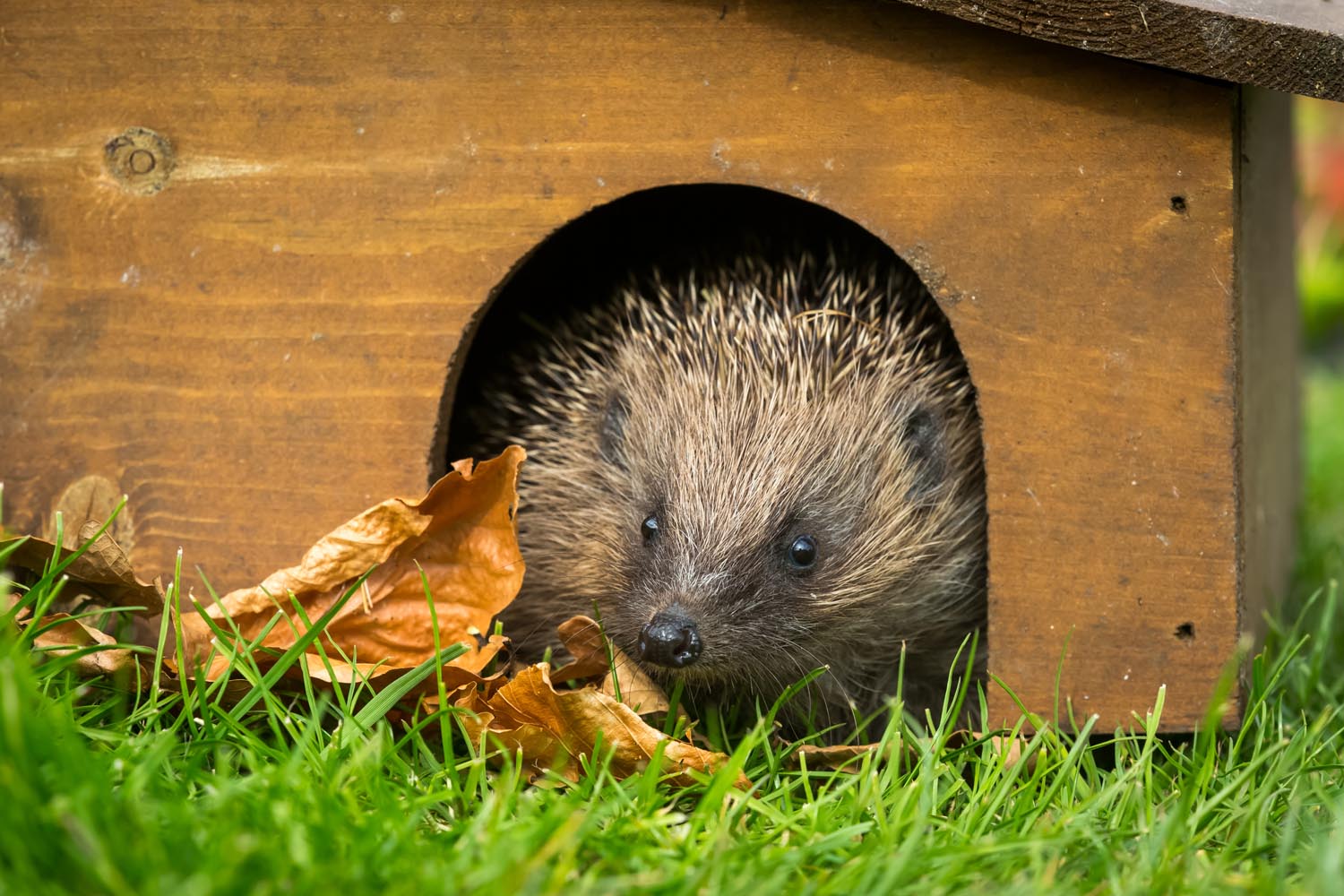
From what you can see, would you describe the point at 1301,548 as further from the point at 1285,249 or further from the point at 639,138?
the point at 639,138

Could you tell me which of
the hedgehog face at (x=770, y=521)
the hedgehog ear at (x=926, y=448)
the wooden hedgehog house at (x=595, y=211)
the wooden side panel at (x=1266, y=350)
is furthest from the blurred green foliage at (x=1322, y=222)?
the wooden hedgehog house at (x=595, y=211)

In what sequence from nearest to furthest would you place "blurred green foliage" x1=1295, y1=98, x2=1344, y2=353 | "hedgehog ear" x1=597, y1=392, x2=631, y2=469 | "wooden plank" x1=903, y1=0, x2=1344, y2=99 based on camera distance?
1. "wooden plank" x1=903, y1=0, x2=1344, y2=99
2. "hedgehog ear" x1=597, y1=392, x2=631, y2=469
3. "blurred green foliage" x1=1295, y1=98, x2=1344, y2=353

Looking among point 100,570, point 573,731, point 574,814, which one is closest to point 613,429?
point 573,731

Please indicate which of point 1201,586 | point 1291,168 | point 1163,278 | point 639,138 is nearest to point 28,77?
point 639,138

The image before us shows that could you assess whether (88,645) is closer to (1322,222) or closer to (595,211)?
(595,211)

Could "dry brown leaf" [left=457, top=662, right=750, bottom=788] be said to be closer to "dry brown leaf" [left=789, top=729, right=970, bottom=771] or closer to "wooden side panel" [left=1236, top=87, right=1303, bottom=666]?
"dry brown leaf" [left=789, top=729, right=970, bottom=771]

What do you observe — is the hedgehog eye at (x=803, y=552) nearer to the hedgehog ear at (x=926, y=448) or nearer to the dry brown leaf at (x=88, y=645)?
the hedgehog ear at (x=926, y=448)

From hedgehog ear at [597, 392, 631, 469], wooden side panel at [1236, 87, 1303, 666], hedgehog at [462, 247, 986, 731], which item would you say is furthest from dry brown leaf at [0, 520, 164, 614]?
wooden side panel at [1236, 87, 1303, 666]
